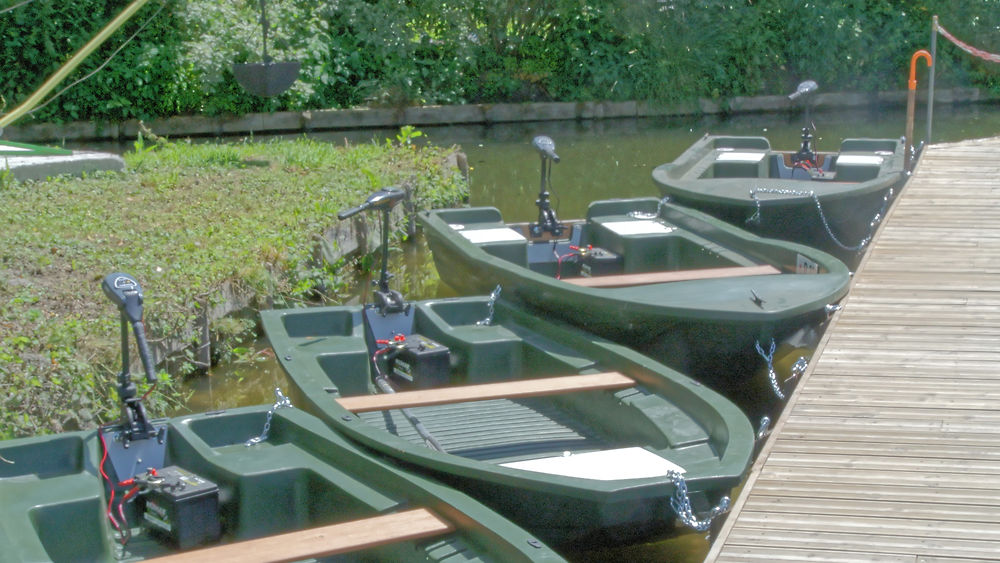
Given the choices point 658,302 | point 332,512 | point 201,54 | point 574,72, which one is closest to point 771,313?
point 658,302

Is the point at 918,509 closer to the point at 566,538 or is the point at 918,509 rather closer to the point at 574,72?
the point at 566,538

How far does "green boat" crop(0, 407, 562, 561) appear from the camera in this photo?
4.03 metres

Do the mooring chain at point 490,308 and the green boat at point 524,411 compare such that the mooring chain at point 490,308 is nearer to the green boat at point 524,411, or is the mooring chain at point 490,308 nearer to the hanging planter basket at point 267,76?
the green boat at point 524,411

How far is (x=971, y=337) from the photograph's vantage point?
6328mm

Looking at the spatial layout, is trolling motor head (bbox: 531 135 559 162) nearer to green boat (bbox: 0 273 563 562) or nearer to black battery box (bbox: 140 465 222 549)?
green boat (bbox: 0 273 563 562)

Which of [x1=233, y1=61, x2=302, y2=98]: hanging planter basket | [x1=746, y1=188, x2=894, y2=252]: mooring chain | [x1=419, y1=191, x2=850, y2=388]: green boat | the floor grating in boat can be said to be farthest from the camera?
[x1=233, y1=61, x2=302, y2=98]: hanging planter basket

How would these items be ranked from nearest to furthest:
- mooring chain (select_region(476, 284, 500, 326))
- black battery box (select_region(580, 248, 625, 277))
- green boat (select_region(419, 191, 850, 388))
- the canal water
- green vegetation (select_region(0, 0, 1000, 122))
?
green boat (select_region(419, 191, 850, 388)) → mooring chain (select_region(476, 284, 500, 326)) → the canal water → black battery box (select_region(580, 248, 625, 277)) → green vegetation (select_region(0, 0, 1000, 122))

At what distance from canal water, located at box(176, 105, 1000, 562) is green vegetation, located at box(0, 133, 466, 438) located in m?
0.37

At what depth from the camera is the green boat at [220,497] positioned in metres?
4.04

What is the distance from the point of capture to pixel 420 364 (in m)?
6.11

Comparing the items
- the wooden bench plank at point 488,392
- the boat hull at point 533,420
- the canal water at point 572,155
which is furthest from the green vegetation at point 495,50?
the wooden bench plank at point 488,392

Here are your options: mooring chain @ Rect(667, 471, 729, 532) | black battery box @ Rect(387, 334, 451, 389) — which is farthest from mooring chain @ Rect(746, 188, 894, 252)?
mooring chain @ Rect(667, 471, 729, 532)

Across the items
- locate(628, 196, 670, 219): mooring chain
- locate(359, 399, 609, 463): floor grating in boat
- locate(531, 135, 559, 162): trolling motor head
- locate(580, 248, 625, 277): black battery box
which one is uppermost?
locate(531, 135, 559, 162): trolling motor head

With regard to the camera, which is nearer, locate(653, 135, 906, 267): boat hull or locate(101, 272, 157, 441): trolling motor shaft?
locate(101, 272, 157, 441): trolling motor shaft
